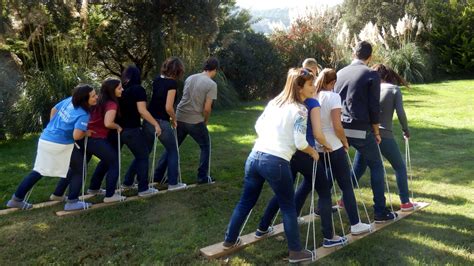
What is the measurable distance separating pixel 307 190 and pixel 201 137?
2.22 metres

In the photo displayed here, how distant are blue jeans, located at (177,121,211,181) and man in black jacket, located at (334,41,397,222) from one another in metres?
2.05

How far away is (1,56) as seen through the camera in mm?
10117

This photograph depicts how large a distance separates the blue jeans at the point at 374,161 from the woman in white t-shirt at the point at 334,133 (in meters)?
0.38

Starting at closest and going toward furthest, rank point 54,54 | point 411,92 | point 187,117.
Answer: point 187,117 < point 54,54 < point 411,92

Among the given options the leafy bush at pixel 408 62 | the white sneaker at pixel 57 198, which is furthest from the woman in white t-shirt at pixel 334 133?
the leafy bush at pixel 408 62

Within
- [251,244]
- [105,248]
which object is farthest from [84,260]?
[251,244]

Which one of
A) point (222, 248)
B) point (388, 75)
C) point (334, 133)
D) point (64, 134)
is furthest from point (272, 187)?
point (64, 134)

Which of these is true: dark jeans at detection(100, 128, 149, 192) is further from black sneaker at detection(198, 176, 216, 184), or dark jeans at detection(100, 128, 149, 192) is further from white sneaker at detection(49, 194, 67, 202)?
black sneaker at detection(198, 176, 216, 184)

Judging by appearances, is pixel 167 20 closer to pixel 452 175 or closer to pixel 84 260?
pixel 452 175

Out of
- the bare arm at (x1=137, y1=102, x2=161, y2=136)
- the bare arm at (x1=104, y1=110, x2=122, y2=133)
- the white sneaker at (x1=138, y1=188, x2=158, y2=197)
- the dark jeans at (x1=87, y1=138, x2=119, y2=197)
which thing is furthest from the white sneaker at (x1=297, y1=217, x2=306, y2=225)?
the bare arm at (x1=104, y1=110, x2=122, y2=133)

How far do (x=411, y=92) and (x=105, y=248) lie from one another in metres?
13.5

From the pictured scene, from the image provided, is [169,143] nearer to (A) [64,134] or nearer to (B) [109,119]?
(B) [109,119]

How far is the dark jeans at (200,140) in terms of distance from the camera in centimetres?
616

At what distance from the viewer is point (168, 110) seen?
573 cm
